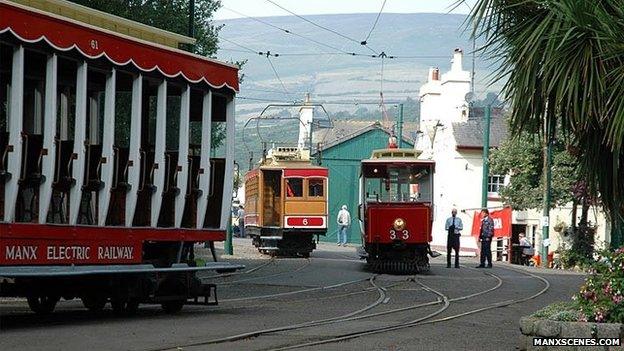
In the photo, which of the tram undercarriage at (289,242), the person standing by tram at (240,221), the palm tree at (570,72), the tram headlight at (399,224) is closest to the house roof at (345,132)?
the person standing by tram at (240,221)

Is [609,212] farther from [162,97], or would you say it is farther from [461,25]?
[162,97]

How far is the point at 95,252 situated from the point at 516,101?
512cm

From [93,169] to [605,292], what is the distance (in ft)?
19.8

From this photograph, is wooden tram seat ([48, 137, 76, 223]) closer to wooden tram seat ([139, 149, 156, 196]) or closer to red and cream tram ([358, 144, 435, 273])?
wooden tram seat ([139, 149, 156, 196])

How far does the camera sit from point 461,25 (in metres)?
13.7

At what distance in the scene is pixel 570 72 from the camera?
13.1 m

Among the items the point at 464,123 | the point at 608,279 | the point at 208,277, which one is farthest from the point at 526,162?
the point at 608,279

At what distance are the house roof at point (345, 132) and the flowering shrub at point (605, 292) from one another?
217 ft

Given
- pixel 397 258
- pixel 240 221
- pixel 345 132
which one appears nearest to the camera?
pixel 397 258

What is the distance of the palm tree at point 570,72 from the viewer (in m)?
12.9

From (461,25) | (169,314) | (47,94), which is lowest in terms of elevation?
(169,314)

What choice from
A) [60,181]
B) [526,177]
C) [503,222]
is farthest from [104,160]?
[526,177]

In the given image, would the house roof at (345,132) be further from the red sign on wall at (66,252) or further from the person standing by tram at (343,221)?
the red sign on wall at (66,252)

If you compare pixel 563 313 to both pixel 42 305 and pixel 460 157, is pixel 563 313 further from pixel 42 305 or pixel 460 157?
pixel 460 157
